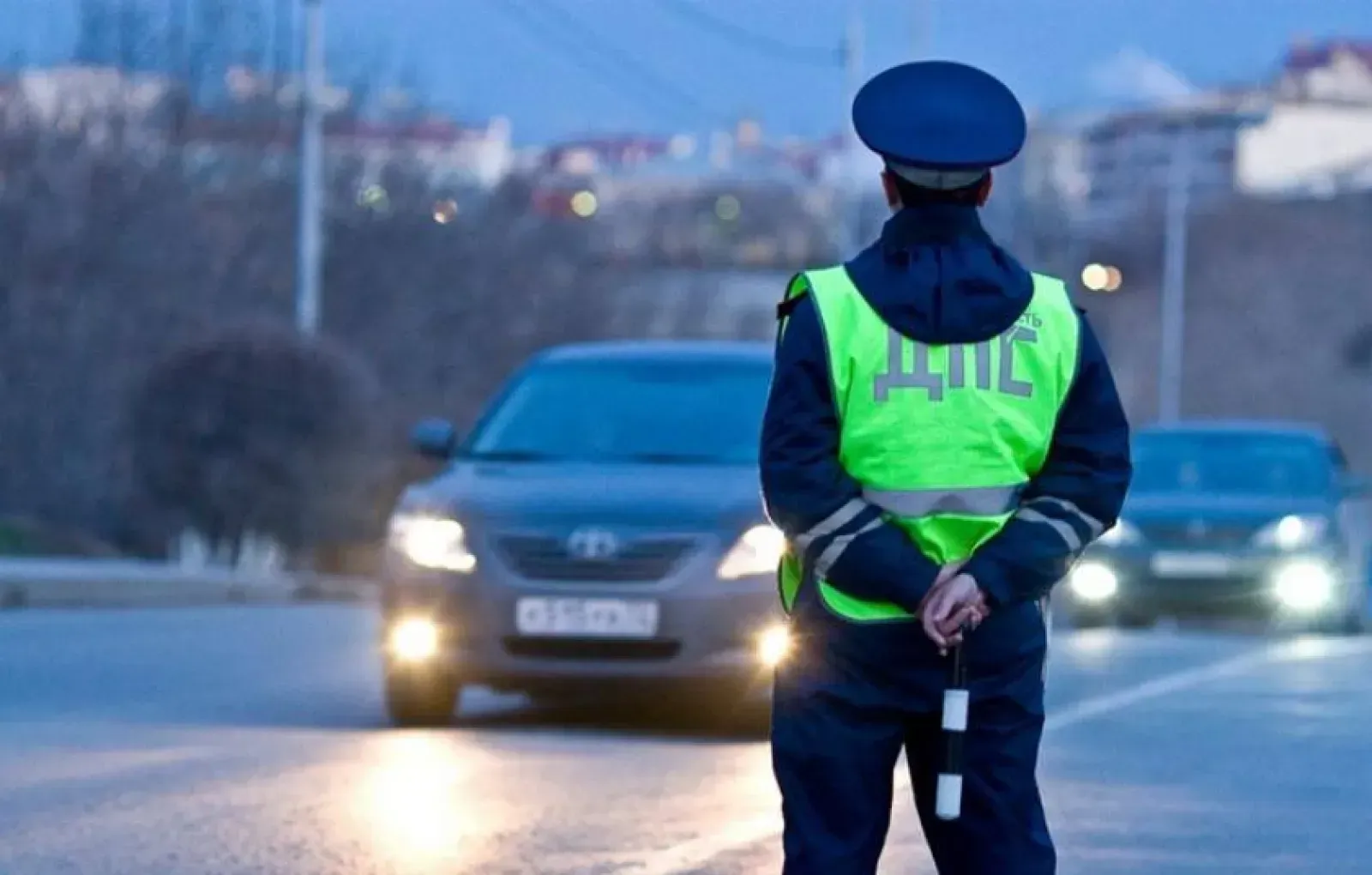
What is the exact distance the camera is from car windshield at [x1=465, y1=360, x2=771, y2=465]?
1327cm

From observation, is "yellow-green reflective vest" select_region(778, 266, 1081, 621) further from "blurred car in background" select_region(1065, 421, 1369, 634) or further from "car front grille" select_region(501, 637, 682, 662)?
"blurred car in background" select_region(1065, 421, 1369, 634)

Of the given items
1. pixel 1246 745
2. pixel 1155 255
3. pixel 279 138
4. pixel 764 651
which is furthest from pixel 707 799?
pixel 1155 255

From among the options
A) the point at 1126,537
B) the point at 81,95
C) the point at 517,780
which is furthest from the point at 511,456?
the point at 81,95

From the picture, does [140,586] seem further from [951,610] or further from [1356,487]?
[951,610]

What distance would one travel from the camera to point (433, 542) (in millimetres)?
12492

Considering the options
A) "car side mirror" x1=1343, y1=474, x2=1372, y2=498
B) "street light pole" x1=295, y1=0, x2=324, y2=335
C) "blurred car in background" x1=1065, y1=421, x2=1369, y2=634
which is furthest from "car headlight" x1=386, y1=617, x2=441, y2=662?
"street light pole" x1=295, y1=0, x2=324, y2=335

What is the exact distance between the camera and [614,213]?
8994 centimetres

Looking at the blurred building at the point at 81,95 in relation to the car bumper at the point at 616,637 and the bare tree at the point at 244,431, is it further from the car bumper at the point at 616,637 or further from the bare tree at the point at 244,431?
the car bumper at the point at 616,637

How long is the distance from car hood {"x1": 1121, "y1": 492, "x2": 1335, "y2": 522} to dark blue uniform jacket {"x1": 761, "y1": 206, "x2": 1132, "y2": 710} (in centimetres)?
1689

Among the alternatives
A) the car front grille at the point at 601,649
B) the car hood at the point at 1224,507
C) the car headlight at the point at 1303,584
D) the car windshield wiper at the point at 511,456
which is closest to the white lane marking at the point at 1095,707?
the car headlight at the point at 1303,584

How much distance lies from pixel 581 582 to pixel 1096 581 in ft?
34.7

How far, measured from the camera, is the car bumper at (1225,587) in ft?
71.5

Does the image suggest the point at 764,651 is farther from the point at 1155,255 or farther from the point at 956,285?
the point at 1155,255

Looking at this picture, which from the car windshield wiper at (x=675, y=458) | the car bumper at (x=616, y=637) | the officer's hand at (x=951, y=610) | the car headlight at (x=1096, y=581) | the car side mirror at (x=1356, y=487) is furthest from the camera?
the car side mirror at (x=1356, y=487)
